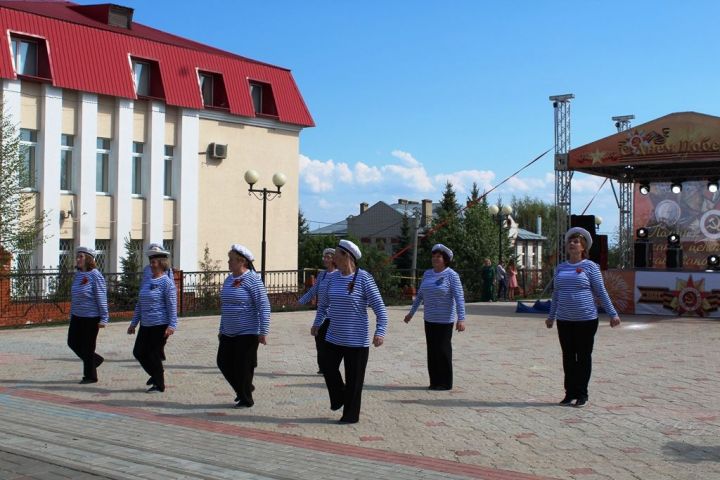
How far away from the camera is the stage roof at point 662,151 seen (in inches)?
931

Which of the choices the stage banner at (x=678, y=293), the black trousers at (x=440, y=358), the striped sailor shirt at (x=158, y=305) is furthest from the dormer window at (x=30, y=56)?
the black trousers at (x=440, y=358)

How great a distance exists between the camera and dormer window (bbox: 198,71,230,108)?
3612cm

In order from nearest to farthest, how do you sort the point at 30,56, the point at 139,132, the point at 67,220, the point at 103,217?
the point at 30,56, the point at 67,220, the point at 103,217, the point at 139,132

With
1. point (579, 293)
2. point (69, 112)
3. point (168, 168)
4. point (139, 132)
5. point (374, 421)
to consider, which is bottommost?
point (374, 421)

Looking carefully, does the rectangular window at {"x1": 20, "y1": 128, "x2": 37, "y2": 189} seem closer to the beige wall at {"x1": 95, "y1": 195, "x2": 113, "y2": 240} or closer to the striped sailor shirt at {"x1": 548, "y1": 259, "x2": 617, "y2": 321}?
the beige wall at {"x1": 95, "y1": 195, "x2": 113, "y2": 240}

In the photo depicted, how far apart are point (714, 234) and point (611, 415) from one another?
1886cm

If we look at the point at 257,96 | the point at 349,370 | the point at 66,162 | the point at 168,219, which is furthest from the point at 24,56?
the point at 349,370

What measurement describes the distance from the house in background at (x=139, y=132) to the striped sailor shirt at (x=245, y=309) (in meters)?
18.0

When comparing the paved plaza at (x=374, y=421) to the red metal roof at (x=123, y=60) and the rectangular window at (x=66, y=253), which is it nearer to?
the rectangular window at (x=66, y=253)

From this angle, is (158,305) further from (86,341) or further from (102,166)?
→ (102,166)

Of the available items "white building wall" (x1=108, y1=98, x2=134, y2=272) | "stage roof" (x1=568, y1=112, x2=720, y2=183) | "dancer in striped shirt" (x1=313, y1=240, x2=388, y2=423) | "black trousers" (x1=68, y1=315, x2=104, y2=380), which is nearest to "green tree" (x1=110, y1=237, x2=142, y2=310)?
"white building wall" (x1=108, y1=98, x2=134, y2=272)

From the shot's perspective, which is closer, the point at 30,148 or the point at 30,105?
the point at 30,105

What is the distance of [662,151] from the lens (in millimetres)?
24484

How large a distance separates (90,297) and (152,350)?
1404mm
